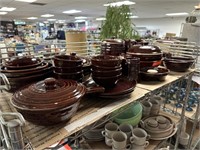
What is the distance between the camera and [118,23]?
4.41 feet

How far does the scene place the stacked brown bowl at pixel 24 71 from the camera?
0.51 metres

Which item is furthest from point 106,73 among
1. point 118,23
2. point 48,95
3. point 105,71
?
point 118,23

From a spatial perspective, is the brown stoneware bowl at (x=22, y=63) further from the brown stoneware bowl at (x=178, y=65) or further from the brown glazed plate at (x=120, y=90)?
the brown stoneware bowl at (x=178, y=65)

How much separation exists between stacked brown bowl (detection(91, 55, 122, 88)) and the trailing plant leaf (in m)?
0.84

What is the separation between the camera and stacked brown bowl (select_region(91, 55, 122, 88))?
556mm

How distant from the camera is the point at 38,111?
1.12ft

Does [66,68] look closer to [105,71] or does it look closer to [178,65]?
[105,71]

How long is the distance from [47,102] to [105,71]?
0.82ft

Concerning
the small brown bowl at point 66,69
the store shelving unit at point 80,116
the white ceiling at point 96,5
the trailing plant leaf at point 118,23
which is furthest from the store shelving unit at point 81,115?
the white ceiling at point 96,5

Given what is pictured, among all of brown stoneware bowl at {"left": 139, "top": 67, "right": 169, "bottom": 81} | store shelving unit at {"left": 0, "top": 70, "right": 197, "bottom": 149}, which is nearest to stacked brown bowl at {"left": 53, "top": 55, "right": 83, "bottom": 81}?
store shelving unit at {"left": 0, "top": 70, "right": 197, "bottom": 149}

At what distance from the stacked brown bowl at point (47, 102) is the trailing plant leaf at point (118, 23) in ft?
3.40

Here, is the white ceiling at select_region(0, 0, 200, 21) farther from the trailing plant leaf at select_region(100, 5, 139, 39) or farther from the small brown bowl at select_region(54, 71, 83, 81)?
the small brown bowl at select_region(54, 71, 83, 81)

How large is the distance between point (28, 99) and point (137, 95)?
0.38 m

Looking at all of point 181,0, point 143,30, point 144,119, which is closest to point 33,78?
point 144,119
